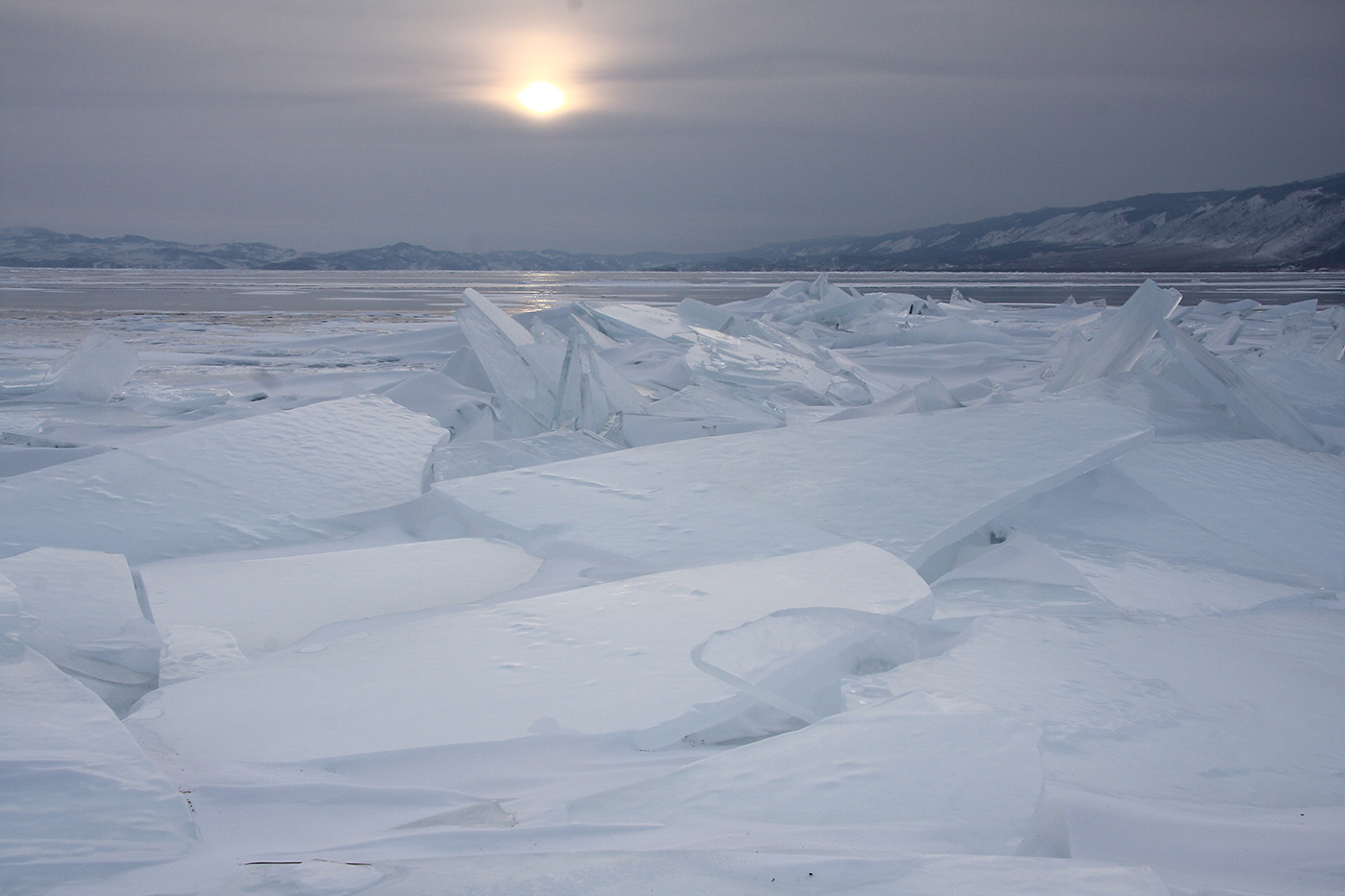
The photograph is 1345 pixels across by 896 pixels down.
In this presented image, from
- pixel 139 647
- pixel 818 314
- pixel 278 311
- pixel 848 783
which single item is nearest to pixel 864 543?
pixel 848 783

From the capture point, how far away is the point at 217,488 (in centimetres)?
233

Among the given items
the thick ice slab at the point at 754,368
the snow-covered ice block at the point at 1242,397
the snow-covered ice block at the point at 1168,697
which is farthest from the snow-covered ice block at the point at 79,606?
the snow-covered ice block at the point at 1242,397

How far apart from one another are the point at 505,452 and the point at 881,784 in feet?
6.75

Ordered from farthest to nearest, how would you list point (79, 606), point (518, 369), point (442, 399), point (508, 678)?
1. point (442, 399)
2. point (518, 369)
3. point (79, 606)
4. point (508, 678)

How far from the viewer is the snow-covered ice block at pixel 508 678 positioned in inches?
46.0

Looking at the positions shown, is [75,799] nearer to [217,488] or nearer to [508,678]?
[508,678]

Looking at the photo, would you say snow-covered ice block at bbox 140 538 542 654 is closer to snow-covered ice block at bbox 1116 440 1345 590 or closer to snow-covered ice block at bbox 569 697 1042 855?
snow-covered ice block at bbox 569 697 1042 855

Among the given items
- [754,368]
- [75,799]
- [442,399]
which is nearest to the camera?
[75,799]

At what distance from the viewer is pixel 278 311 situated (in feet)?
44.8

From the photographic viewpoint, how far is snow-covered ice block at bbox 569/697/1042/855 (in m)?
0.96

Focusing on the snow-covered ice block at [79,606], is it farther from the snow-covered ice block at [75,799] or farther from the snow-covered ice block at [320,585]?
the snow-covered ice block at [75,799]

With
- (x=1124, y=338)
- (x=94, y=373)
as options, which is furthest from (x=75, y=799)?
(x=94, y=373)

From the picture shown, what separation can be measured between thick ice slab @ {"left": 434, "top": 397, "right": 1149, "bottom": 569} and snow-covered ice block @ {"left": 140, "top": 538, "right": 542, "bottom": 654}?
0.19m

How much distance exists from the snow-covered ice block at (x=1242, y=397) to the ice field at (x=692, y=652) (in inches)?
0.7
